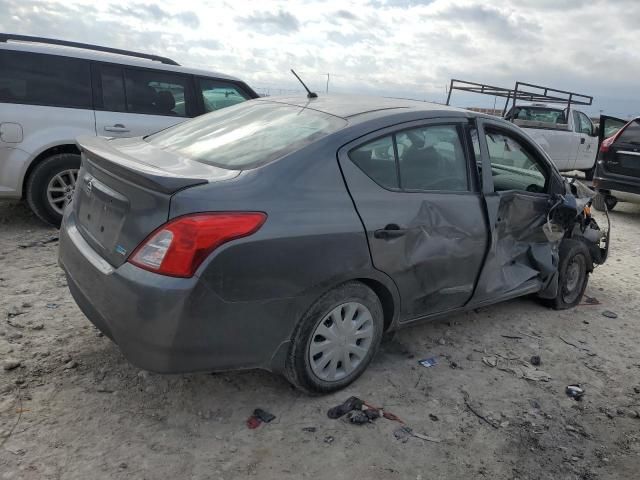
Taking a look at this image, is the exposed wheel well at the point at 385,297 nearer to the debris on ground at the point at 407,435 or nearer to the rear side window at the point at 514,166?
the debris on ground at the point at 407,435

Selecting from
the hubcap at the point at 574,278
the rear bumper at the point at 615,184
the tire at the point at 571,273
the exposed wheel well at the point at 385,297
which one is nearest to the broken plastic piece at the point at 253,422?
the exposed wheel well at the point at 385,297

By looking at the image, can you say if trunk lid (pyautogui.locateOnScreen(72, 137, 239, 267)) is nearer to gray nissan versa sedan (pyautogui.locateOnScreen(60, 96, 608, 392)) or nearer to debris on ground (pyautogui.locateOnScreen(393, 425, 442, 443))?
gray nissan versa sedan (pyautogui.locateOnScreen(60, 96, 608, 392))

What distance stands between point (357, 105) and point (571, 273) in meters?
2.60

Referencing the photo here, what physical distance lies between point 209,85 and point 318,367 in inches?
183

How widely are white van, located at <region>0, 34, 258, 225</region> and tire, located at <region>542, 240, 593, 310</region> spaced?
14.5 ft

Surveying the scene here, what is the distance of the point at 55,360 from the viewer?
311 cm

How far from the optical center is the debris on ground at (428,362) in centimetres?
346

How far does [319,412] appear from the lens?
286cm

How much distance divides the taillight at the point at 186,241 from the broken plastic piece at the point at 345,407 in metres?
1.13

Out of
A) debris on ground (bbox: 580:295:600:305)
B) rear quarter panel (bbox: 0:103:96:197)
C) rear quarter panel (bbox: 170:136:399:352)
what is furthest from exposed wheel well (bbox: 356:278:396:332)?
rear quarter panel (bbox: 0:103:96:197)

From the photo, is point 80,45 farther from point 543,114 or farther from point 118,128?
point 543,114

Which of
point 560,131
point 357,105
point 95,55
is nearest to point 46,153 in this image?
point 95,55

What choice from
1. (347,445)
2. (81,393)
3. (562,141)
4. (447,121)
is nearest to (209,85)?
(447,121)

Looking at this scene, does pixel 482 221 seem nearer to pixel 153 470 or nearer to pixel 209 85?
pixel 153 470
